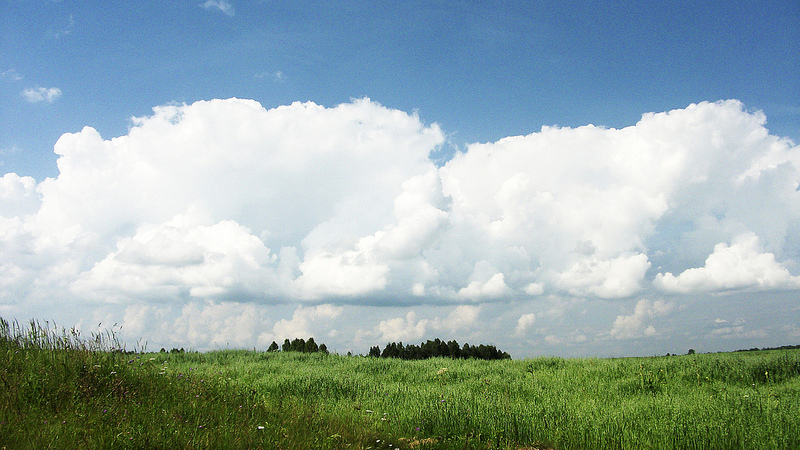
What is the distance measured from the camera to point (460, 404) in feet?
33.2

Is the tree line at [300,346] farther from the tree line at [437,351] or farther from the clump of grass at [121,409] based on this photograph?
the clump of grass at [121,409]

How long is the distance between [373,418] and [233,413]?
2.78m

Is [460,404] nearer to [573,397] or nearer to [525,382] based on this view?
[573,397]

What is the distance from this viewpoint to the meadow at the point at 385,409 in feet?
22.5

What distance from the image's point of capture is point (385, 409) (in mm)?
10273

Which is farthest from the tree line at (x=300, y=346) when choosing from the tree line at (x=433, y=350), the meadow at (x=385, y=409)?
the meadow at (x=385, y=409)

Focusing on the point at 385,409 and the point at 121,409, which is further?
the point at 385,409

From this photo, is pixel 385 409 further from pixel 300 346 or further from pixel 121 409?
pixel 300 346

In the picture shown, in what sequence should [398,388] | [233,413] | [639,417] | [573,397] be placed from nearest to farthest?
[233,413] → [639,417] → [573,397] → [398,388]

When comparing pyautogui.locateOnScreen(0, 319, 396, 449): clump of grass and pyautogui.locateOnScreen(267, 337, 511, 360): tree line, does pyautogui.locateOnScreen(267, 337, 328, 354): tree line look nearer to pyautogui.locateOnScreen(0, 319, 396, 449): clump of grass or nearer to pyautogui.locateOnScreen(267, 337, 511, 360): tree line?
pyautogui.locateOnScreen(267, 337, 511, 360): tree line

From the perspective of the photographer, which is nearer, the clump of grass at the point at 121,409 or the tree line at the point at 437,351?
the clump of grass at the point at 121,409

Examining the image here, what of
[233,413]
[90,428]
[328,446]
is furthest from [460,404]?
[90,428]

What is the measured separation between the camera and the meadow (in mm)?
6852

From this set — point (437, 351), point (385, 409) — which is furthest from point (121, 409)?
point (437, 351)
